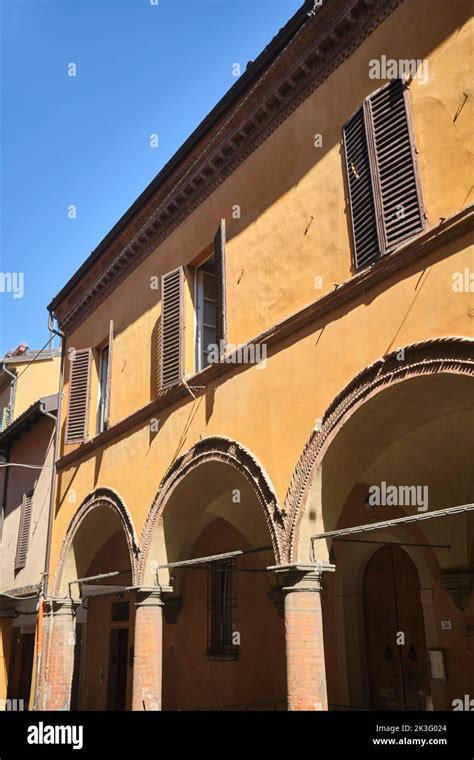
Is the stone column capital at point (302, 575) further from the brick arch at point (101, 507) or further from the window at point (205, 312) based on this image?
the window at point (205, 312)

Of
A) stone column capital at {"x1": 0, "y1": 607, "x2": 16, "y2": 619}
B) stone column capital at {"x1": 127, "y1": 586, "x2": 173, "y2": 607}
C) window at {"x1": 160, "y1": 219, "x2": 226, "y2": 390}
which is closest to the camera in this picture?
stone column capital at {"x1": 127, "y1": 586, "x2": 173, "y2": 607}

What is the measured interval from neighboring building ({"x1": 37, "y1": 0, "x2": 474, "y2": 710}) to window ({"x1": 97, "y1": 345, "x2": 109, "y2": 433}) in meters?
0.06

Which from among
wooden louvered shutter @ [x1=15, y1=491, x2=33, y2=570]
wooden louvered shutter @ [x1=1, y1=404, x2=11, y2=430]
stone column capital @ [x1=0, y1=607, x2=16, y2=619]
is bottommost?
stone column capital @ [x1=0, y1=607, x2=16, y2=619]

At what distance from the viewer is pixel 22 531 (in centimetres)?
1497

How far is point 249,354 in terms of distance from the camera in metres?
8.33

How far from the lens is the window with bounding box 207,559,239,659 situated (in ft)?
39.1

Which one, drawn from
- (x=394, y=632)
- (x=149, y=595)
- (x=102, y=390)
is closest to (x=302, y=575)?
(x=149, y=595)

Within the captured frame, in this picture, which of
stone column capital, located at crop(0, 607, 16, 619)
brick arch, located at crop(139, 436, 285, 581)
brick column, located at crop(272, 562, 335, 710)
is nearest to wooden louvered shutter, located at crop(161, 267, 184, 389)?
brick arch, located at crop(139, 436, 285, 581)

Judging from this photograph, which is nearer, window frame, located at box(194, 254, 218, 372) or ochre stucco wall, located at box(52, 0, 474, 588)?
ochre stucco wall, located at box(52, 0, 474, 588)

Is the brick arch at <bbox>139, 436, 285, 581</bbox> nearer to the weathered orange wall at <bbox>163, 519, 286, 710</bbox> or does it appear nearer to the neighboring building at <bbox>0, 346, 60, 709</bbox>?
the weathered orange wall at <bbox>163, 519, 286, 710</bbox>

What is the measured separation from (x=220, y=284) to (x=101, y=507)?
4.49 meters

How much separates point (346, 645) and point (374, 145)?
6.75 meters
